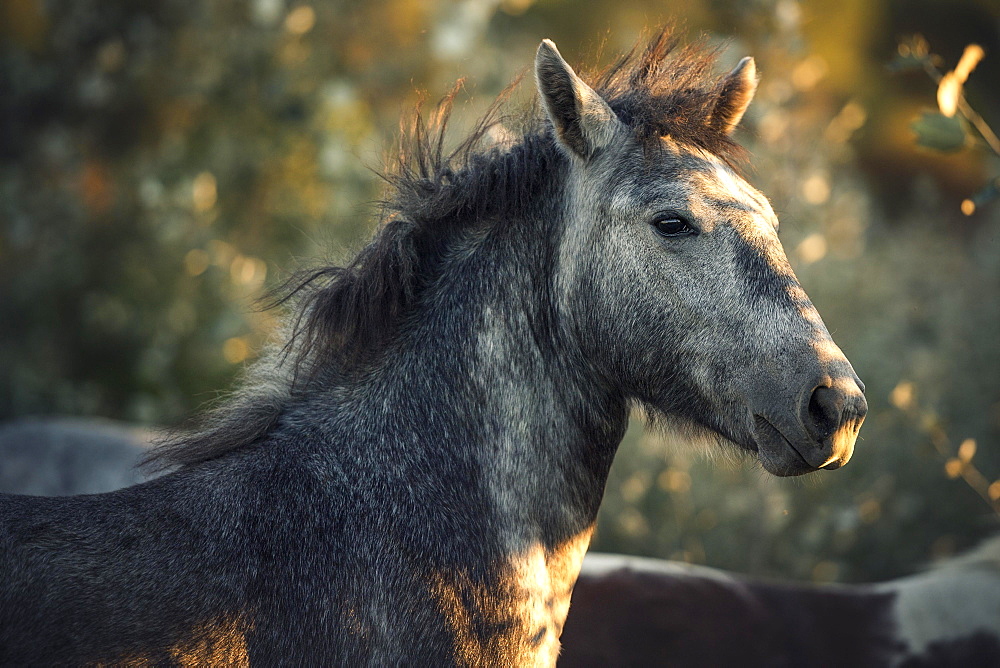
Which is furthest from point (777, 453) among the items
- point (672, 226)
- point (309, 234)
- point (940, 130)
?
point (309, 234)

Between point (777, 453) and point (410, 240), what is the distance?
42.6 inches

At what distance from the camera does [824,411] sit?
1.85m

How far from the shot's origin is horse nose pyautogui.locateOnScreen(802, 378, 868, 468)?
1.82 m

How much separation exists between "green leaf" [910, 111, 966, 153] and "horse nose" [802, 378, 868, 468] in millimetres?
1185

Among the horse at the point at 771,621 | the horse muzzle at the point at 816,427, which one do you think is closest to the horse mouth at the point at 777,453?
the horse muzzle at the point at 816,427

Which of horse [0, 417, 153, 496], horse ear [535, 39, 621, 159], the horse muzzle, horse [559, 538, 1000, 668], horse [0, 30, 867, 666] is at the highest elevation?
horse ear [535, 39, 621, 159]

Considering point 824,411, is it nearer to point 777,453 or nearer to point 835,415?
point 835,415

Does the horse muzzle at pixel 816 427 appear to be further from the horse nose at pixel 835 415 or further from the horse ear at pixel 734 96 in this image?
the horse ear at pixel 734 96

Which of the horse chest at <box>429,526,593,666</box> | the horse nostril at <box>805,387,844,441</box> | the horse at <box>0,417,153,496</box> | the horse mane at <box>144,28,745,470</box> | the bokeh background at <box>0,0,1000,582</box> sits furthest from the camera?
the bokeh background at <box>0,0,1000,582</box>

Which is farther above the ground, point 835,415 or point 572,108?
point 572,108

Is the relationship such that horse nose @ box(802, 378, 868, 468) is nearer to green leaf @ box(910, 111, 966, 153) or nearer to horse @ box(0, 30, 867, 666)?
horse @ box(0, 30, 867, 666)

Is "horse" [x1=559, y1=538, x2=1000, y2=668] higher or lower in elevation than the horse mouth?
lower

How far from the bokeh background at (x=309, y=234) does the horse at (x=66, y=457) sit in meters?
1.13

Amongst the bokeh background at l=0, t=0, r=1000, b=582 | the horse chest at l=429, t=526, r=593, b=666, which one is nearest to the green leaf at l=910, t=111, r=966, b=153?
the horse chest at l=429, t=526, r=593, b=666
